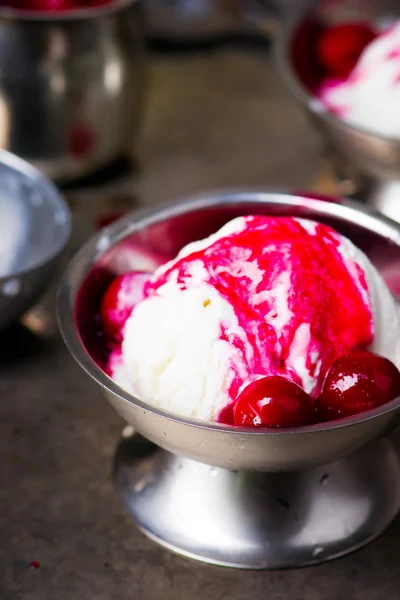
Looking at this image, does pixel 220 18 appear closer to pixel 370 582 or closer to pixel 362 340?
pixel 362 340

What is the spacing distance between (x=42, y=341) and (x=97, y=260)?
0.68 feet

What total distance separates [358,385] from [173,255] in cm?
31

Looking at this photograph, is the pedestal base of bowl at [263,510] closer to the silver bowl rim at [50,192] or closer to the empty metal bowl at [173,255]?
the empty metal bowl at [173,255]

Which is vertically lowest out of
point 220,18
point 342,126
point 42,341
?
point 42,341

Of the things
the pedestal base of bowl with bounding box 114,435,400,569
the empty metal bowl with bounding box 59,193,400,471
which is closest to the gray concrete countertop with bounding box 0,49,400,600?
the pedestal base of bowl with bounding box 114,435,400,569

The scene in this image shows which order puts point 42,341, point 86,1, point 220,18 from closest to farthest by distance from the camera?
1. point 42,341
2. point 86,1
3. point 220,18

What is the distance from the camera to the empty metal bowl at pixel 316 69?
45.2 inches

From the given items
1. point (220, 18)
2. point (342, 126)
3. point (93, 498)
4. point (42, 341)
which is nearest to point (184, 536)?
point (93, 498)

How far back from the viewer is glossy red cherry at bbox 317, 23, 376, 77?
1405 millimetres

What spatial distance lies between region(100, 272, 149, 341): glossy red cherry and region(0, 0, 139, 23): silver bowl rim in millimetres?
481

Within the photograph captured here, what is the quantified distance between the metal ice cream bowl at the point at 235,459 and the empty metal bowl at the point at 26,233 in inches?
3.6

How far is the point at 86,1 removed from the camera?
132 centimetres

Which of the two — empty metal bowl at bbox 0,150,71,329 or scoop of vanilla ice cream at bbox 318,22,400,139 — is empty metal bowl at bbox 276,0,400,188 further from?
empty metal bowl at bbox 0,150,71,329

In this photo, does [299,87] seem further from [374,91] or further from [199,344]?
[199,344]
